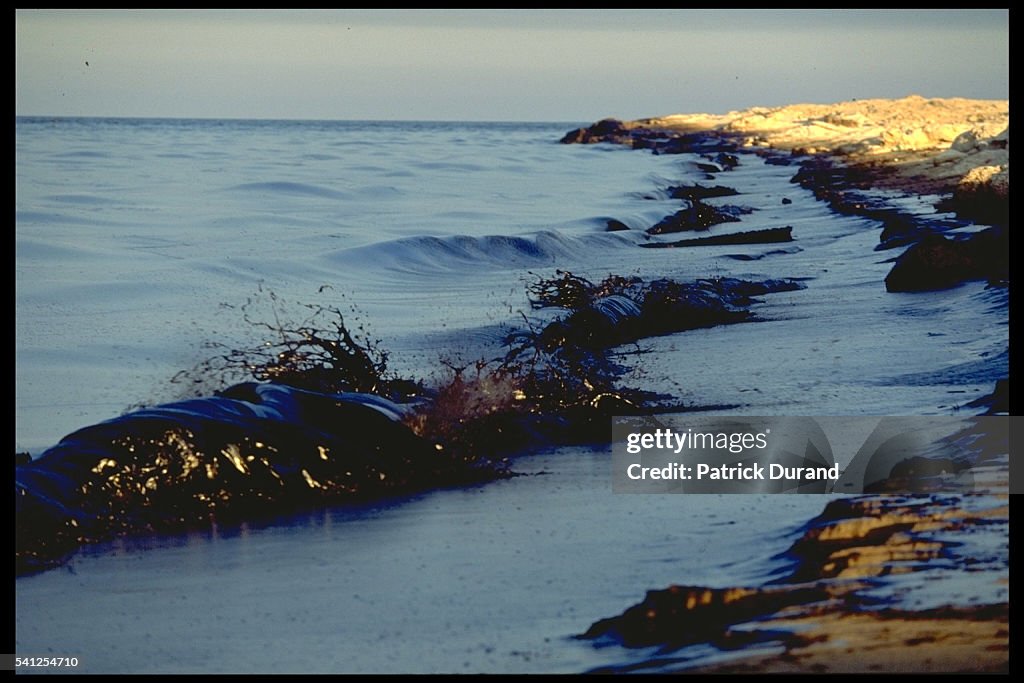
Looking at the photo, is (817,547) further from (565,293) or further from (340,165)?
(340,165)

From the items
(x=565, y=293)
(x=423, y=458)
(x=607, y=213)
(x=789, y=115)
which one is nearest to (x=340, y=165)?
(x=607, y=213)

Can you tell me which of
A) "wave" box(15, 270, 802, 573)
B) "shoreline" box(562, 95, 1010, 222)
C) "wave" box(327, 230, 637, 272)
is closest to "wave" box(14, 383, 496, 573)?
"wave" box(15, 270, 802, 573)

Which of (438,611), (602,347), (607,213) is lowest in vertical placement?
(438,611)

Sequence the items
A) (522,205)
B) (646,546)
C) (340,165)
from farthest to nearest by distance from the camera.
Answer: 1. (340,165)
2. (522,205)
3. (646,546)

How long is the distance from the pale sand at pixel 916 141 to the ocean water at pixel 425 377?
63.9 inches

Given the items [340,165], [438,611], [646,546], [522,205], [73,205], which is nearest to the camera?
[438,611]

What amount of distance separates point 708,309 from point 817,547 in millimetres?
6694

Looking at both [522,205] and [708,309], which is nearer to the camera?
[708,309]

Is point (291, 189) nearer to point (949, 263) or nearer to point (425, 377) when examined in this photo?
point (949, 263)

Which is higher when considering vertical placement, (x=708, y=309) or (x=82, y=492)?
(x=708, y=309)

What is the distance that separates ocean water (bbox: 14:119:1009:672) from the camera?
4.99 m

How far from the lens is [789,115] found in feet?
271

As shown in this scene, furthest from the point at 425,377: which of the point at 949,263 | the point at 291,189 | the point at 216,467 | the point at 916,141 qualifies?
the point at 916,141

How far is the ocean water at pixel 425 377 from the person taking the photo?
4988mm
